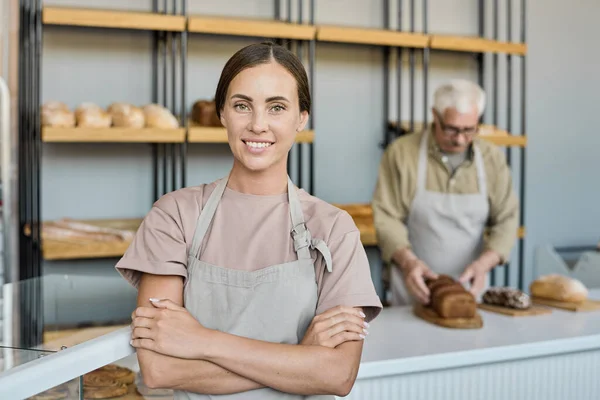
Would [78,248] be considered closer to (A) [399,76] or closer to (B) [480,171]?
(B) [480,171]

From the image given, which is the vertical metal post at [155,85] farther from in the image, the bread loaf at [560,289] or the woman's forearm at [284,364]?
the woman's forearm at [284,364]

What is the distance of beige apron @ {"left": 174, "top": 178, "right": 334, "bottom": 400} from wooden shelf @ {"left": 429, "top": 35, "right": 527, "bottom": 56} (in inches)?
108

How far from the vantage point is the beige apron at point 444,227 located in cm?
265

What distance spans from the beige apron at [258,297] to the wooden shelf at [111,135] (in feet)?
6.52

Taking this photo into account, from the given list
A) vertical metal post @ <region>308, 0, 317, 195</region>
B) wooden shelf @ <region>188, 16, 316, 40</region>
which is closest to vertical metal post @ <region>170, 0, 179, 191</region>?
wooden shelf @ <region>188, 16, 316, 40</region>

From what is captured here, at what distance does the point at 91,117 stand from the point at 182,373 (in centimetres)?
216

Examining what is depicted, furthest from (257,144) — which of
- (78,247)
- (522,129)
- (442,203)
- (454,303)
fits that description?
(522,129)

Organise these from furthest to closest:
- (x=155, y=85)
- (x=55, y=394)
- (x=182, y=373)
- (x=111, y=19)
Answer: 1. (x=155, y=85)
2. (x=111, y=19)
3. (x=182, y=373)
4. (x=55, y=394)

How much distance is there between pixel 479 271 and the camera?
2441mm

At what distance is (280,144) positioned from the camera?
44.6 inches

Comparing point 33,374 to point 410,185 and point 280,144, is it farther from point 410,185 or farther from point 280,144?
point 410,185

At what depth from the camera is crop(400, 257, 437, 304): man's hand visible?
2193 millimetres

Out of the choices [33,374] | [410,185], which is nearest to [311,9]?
[410,185]

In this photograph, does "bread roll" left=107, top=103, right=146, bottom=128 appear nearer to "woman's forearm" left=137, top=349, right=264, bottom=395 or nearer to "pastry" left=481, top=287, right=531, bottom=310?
"pastry" left=481, top=287, right=531, bottom=310
